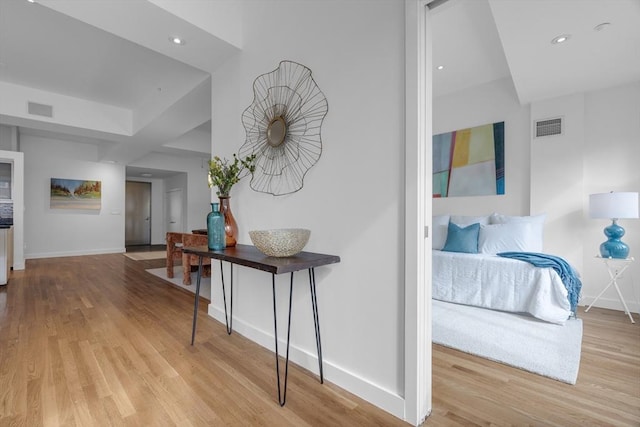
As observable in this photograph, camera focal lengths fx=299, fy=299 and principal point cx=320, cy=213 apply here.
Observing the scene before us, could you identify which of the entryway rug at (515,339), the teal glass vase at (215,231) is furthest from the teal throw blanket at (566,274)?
the teal glass vase at (215,231)

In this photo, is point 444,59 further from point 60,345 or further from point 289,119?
point 60,345

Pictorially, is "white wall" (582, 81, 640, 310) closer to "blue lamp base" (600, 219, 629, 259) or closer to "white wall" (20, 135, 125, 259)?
"blue lamp base" (600, 219, 629, 259)

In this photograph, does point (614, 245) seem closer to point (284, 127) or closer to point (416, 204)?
point (416, 204)

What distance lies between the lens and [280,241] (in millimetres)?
1653

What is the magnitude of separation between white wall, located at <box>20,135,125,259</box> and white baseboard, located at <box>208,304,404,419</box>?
7.08 meters

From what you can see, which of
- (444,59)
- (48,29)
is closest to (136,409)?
(48,29)

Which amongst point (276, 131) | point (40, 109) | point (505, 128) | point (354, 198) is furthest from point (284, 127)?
point (40, 109)

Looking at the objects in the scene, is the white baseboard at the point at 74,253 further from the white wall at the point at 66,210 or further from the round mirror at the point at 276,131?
the round mirror at the point at 276,131

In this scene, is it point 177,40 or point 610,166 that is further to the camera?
point 610,166

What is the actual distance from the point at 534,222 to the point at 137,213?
10.3m

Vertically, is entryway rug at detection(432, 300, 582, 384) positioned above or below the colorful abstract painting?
below

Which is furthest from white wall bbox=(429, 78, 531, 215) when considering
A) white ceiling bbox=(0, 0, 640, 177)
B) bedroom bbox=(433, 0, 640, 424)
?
white ceiling bbox=(0, 0, 640, 177)

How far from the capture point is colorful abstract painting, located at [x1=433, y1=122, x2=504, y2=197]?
3973mm

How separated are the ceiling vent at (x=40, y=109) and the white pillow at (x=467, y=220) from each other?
6.24 meters
